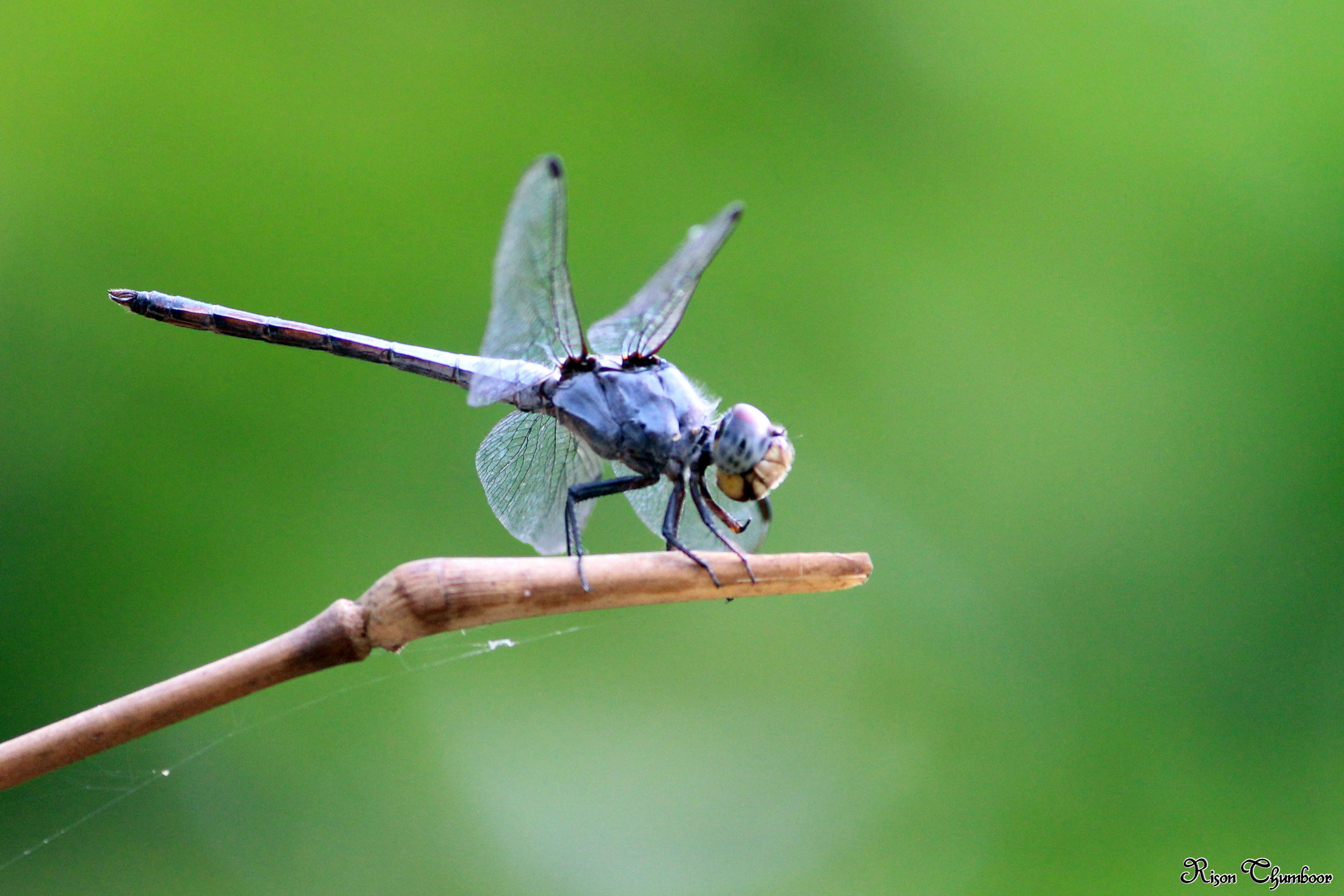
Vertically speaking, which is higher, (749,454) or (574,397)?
(574,397)

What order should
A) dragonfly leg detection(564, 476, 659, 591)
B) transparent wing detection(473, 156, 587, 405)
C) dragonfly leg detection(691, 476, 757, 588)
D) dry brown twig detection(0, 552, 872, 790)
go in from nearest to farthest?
dry brown twig detection(0, 552, 872, 790), transparent wing detection(473, 156, 587, 405), dragonfly leg detection(564, 476, 659, 591), dragonfly leg detection(691, 476, 757, 588)

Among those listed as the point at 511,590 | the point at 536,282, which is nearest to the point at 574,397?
the point at 536,282

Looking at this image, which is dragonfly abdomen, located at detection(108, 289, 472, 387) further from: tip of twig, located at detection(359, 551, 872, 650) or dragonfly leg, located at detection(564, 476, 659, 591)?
tip of twig, located at detection(359, 551, 872, 650)

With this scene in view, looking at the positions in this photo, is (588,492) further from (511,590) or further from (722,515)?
(511,590)

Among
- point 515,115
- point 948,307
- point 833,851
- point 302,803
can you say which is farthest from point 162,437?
point 948,307

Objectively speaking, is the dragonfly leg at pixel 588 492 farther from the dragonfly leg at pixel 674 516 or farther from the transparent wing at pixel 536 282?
the transparent wing at pixel 536 282

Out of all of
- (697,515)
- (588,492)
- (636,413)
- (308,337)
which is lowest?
(697,515)

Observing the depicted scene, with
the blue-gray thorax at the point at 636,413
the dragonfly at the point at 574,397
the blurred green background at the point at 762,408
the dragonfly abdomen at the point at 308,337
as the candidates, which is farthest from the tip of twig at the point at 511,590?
the blurred green background at the point at 762,408

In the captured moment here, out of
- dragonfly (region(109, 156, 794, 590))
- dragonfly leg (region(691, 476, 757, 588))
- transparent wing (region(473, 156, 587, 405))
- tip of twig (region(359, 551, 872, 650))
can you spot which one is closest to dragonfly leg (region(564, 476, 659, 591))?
dragonfly (region(109, 156, 794, 590))
